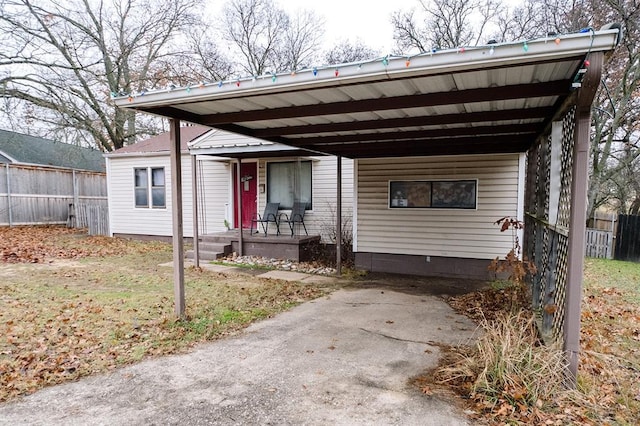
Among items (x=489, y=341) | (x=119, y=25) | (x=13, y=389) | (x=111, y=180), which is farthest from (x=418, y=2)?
(x=13, y=389)

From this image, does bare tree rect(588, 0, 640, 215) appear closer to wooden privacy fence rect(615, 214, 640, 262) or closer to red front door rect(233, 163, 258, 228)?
wooden privacy fence rect(615, 214, 640, 262)

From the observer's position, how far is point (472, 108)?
404cm

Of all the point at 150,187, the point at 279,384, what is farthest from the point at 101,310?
the point at 150,187

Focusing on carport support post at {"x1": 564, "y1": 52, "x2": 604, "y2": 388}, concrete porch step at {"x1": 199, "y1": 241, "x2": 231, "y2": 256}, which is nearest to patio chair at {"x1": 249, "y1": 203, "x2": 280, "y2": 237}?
concrete porch step at {"x1": 199, "y1": 241, "x2": 231, "y2": 256}

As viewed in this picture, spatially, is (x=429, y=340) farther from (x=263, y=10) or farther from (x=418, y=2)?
(x=263, y=10)

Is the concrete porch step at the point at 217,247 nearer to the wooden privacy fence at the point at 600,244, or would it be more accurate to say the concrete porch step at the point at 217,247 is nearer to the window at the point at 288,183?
the window at the point at 288,183

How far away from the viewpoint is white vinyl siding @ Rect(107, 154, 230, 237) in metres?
11.1

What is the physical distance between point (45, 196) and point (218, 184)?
8.87 m

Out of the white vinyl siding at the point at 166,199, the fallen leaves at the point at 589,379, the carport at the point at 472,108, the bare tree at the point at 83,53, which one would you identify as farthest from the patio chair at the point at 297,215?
the bare tree at the point at 83,53

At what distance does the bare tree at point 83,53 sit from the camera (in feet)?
42.6

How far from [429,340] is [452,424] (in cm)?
159

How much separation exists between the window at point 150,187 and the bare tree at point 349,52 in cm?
1130

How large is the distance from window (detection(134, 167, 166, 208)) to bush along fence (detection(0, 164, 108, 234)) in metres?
2.13

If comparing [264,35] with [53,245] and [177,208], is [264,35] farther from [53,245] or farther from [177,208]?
[177,208]
